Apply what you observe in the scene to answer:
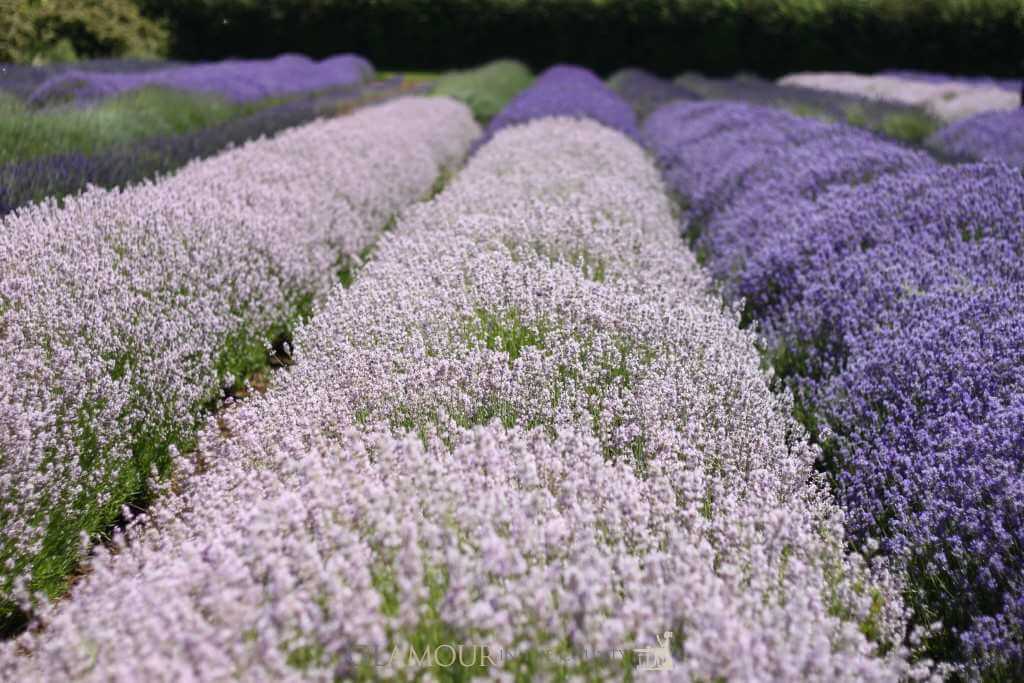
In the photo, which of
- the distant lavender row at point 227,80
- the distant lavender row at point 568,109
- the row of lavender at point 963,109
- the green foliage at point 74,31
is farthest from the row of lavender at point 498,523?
the distant lavender row at point 568,109

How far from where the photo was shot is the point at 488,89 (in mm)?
16594

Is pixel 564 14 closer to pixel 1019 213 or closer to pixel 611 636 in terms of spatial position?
pixel 1019 213

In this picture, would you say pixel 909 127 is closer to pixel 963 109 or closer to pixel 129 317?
pixel 963 109

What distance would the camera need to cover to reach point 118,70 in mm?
13078

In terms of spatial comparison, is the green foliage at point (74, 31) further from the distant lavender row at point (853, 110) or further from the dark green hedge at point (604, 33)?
the distant lavender row at point (853, 110)

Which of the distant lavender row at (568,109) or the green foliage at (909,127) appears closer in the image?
the green foliage at (909,127)

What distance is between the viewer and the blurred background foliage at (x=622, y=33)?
2430 cm

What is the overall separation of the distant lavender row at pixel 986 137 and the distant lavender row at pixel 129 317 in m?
5.01

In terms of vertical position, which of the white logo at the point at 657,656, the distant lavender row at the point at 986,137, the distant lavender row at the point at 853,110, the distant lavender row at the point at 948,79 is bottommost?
the distant lavender row at the point at 948,79

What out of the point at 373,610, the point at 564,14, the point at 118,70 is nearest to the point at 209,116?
the point at 118,70

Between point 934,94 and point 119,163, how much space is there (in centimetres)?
1622

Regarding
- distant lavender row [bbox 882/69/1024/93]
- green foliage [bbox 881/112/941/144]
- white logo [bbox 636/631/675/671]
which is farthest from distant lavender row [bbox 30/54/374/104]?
distant lavender row [bbox 882/69/1024/93]

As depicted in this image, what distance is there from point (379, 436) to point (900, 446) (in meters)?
1.68

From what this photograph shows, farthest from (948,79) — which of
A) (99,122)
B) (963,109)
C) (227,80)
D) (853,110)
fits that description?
(99,122)
